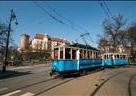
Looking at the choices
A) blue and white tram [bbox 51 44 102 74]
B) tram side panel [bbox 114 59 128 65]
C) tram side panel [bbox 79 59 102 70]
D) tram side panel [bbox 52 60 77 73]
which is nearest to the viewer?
tram side panel [bbox 52 60 77 73]

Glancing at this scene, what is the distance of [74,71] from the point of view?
22.0 m

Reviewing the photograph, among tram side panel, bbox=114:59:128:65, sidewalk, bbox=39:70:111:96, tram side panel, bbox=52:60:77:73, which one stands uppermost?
tram side panel, bbox=114:59:128:65

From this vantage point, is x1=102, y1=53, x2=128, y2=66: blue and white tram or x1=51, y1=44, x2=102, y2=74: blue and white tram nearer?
x1=51, y1=44, x2=102, y2=74: blue and white tram

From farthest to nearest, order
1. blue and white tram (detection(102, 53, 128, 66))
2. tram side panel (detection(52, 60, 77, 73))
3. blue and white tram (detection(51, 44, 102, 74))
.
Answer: blue and white tram (detection(102, 53, 128, 66)) → blue and white tram (detection(51, 44, 102, 74)) → tram side panel (detection(52, 60, 77, 73))

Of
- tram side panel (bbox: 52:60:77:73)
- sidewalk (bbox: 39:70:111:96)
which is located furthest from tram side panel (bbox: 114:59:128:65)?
sidewalk (bbox: 39:70:111:96)

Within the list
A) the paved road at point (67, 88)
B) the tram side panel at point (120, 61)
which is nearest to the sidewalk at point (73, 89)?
the paved road at point (67, 88)

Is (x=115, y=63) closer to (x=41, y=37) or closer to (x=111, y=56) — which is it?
(x=111, y=56)

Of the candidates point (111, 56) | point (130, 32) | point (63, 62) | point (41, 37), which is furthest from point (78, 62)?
point (41, 37)

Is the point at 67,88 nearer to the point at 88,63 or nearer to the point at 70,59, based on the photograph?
the point at 70,59

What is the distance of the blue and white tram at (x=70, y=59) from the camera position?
65.5 ft

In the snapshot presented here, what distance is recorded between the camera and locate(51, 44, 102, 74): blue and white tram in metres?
20.0

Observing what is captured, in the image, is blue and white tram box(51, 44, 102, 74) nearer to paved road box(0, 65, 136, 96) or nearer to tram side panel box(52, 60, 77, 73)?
tram side panel box(52, 60, 77, 73)

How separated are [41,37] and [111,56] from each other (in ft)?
287

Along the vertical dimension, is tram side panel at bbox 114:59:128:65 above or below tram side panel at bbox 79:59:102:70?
above
